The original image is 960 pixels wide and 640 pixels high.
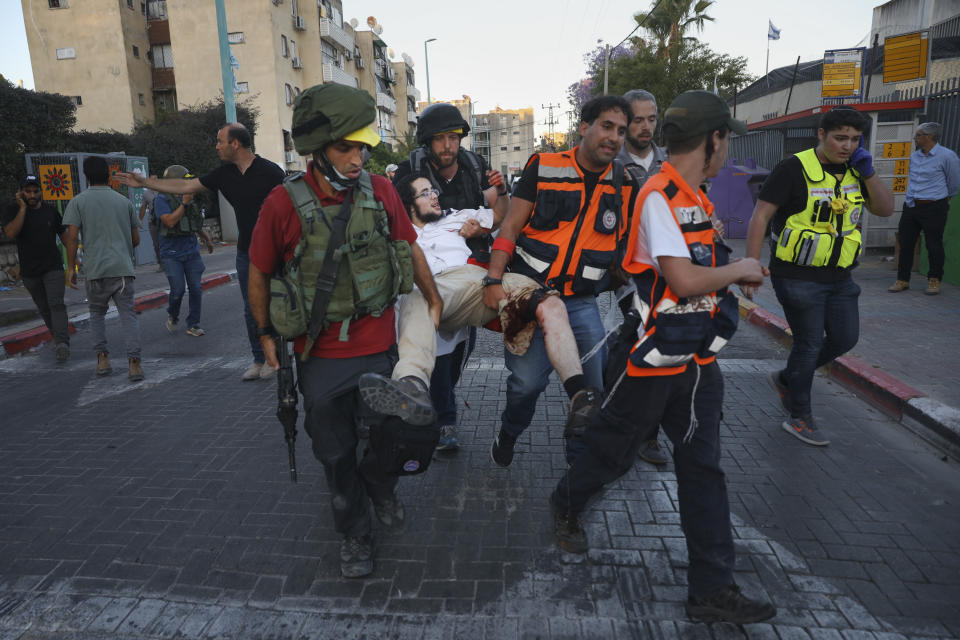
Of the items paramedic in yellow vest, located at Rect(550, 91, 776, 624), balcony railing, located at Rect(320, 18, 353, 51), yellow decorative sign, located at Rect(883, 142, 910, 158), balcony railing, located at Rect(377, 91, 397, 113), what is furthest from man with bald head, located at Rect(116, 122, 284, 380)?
balcony railing, located at Rect(377, 91, 397, 113)

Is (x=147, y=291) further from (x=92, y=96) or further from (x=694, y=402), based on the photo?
(x=92, y=96)

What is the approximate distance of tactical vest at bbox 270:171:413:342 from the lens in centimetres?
269

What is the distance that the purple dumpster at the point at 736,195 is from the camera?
1509cm

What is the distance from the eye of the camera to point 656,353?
7.97ft

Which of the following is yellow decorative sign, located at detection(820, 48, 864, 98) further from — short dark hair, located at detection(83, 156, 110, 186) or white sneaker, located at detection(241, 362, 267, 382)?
short dark hair, located at detection(83, 156, 110, 186)

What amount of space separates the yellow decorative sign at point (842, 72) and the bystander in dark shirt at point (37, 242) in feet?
42.7

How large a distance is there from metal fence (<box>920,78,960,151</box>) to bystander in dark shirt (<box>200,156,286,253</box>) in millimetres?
10125

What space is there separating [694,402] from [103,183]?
19.6ft

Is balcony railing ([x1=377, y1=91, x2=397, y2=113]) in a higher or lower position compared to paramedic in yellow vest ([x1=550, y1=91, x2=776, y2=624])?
higher

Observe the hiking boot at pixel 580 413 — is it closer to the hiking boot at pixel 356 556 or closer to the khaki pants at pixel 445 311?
the khaki pants at pixel 445 311

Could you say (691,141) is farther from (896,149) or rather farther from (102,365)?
(896,149)

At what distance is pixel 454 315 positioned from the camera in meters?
3.42

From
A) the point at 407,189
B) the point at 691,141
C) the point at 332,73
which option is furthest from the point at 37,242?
the point at 332,73

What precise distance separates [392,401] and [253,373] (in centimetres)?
390
